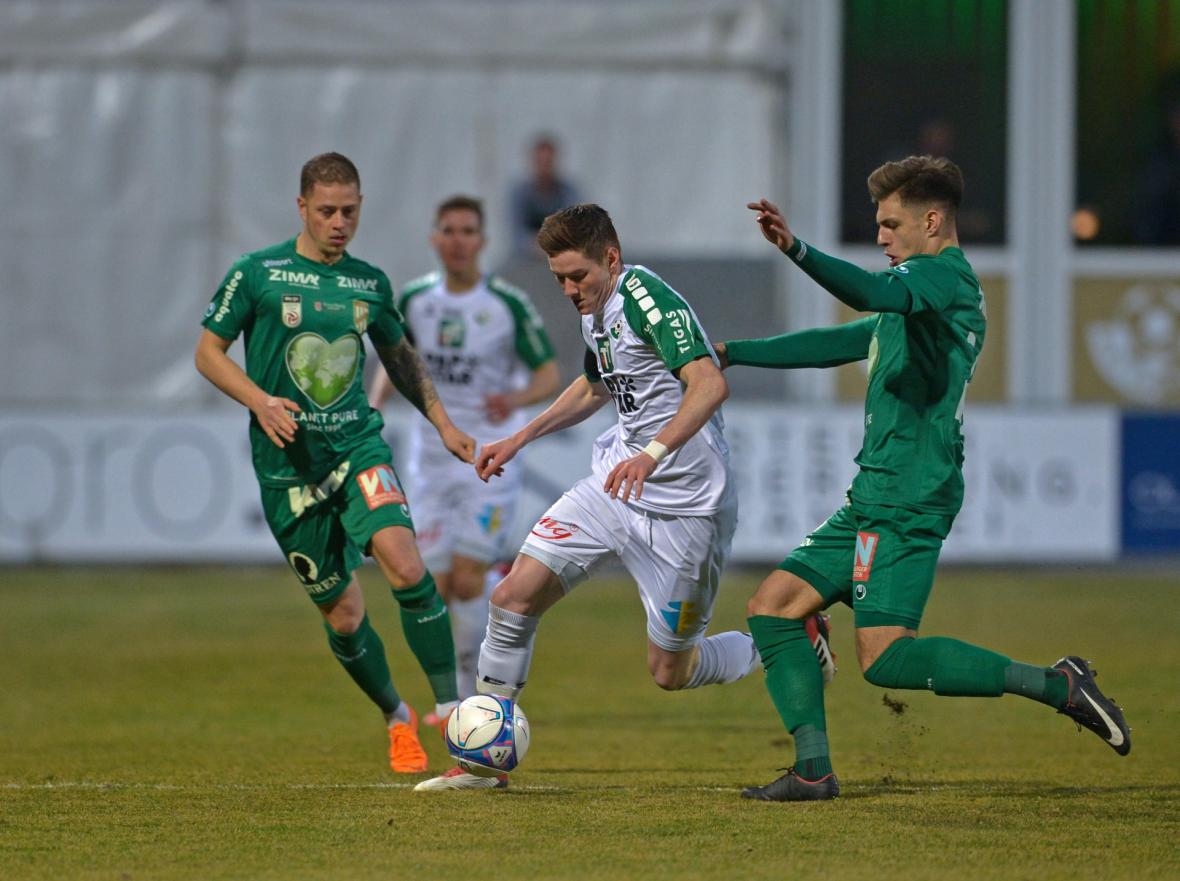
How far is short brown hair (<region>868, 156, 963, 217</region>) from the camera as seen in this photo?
6.13 m

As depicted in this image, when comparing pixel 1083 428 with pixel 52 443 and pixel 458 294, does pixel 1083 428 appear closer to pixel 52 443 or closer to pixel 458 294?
pixel 458 294

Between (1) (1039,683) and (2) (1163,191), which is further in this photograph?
(2) (1163,191)

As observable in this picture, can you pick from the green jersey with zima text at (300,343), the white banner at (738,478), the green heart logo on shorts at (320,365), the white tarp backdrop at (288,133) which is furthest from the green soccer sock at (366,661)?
the white tarp backdrop at (288,133)

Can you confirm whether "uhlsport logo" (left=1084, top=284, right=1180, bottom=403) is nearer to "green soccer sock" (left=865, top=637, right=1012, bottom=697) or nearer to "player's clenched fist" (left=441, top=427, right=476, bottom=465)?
"player's clenched fist" (left=441, top=427, right=476, bottom=465)

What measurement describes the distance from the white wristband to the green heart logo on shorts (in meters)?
1.69

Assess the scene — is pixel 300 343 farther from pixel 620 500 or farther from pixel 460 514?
pixel 460 514

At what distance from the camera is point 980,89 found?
18.3 metres

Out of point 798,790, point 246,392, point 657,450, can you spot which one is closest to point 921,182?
point 657,450

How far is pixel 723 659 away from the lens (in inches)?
275

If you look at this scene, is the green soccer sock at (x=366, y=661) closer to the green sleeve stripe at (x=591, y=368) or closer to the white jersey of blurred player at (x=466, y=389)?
the green sleeve stripe at (x=591, y=368)

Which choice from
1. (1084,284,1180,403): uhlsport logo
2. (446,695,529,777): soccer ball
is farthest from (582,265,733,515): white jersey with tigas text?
(1084,284,1180,403): uhlsport logo

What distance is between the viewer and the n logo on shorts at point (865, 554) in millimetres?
6184

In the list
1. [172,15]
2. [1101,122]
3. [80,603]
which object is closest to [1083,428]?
[1101,122]

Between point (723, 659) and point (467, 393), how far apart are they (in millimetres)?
2989
